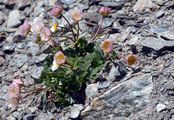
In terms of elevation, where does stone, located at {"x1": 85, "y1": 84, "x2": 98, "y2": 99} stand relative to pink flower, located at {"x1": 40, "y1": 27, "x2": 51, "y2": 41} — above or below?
below

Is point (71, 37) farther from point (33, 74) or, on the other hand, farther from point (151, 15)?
point (151, 15)

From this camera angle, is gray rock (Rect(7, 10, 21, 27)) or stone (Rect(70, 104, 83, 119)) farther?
gray rock (Rect(7, 10, 21, 27))

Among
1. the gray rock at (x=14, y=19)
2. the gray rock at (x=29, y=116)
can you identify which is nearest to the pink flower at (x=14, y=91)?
the gray rock at (x=29, y=116)

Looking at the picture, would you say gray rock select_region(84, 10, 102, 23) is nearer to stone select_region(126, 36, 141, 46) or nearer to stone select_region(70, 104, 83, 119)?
stone select_region(126, 36, 141, 46)

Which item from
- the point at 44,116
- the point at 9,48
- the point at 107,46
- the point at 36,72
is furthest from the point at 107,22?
the point at 44,116

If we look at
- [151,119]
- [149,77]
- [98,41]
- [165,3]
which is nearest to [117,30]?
[98,41]

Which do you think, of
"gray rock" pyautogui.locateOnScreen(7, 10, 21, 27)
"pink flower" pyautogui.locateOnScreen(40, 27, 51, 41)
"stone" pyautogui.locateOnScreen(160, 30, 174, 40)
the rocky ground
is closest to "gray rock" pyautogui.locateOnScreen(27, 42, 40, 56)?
the rocky ground
